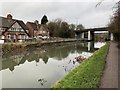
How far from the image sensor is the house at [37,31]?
88.1 metres

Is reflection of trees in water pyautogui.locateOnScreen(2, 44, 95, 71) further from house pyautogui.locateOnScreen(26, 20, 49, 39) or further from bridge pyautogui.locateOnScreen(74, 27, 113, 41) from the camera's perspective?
bridge pyautogui.locateOnScreen(74, 27, 113, 41)

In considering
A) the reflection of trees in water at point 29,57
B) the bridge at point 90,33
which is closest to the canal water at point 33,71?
the reflection of trees in water at point 29,57

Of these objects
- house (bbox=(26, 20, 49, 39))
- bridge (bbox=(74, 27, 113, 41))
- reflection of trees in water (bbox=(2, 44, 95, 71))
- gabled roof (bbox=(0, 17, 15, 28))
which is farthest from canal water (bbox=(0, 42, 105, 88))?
bridge (bbox=(74, 27, 113, 41))

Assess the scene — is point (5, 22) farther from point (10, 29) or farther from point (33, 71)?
point (33, 71)

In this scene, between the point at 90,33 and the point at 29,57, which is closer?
the point at 29,57

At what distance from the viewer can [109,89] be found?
9.48 meters

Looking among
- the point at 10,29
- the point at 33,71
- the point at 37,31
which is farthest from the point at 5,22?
the point at 33,71

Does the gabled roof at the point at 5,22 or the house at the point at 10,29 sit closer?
the house at the point at 10,29

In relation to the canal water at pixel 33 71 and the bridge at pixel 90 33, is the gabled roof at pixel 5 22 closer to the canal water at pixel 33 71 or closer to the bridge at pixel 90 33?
the canal water at pixel 33 71

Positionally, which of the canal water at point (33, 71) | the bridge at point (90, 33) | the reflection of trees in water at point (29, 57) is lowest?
the reflection of trees in water at point (29, 57)

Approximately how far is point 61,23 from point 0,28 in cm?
4258

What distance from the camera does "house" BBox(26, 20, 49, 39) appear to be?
88113mm

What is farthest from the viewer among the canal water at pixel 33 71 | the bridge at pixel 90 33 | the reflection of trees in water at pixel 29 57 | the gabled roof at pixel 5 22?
the bridge at pixel 90 33

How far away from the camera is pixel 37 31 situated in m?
92.7
